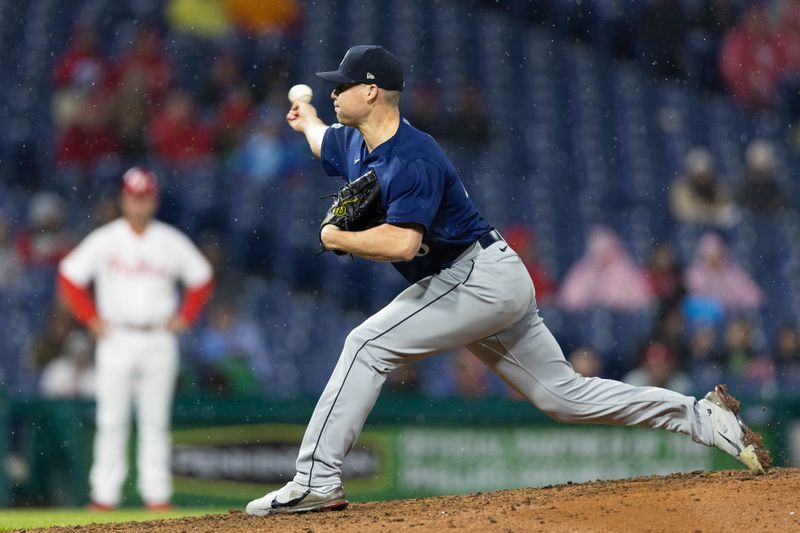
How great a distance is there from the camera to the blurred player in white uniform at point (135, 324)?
8.35 m

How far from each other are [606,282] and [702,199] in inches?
55.9

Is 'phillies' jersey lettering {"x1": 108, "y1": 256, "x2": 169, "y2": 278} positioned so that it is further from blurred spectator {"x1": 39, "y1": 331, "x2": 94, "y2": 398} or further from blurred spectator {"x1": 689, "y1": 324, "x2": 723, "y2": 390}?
blurred spectator {"x1": 689, "y1": 324, "x2": 723, "y2": 390}

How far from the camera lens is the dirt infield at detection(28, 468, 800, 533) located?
446cm

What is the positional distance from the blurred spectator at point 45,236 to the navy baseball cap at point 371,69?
7647 millimetres

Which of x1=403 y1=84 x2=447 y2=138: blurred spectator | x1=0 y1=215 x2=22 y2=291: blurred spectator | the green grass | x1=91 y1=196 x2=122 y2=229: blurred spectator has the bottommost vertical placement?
the green grass

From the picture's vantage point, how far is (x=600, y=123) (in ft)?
43.0

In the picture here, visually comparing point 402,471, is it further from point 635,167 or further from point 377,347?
point 635,167

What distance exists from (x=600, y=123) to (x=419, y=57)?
2045 millimetres

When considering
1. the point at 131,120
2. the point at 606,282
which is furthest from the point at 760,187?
the point at 131,120

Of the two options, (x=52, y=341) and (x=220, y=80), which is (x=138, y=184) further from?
(x=220, y=80)

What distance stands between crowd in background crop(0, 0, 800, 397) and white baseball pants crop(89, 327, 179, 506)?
1.46 m

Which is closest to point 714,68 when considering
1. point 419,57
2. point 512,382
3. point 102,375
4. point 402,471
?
point 419,57

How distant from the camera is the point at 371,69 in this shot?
4.71 metres

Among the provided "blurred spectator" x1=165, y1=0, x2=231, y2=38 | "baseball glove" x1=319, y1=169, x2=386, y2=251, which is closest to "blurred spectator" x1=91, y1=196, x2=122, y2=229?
"blurred spectator" x1=165, y1=0, x2=231, y2=38
